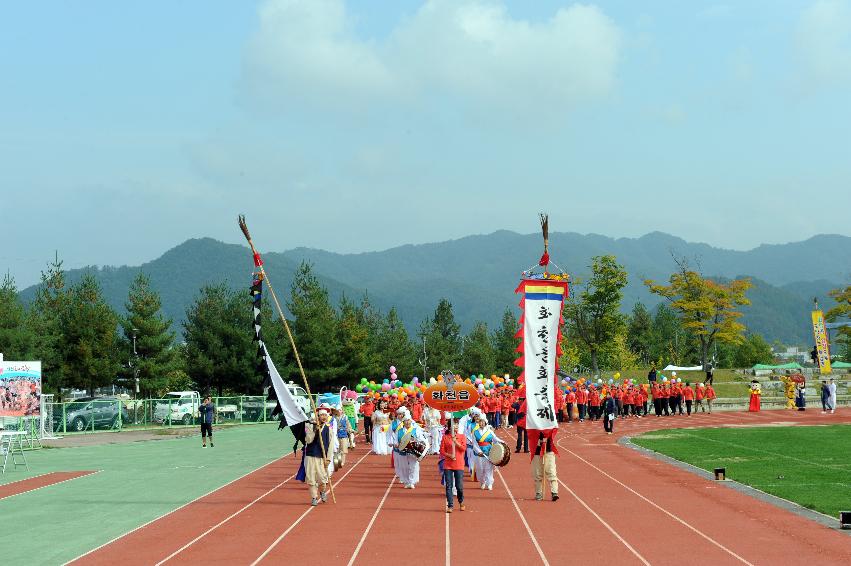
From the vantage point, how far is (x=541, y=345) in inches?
694

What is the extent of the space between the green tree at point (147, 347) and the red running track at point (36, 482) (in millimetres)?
33150

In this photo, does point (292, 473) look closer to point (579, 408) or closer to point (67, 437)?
point (67, 437)

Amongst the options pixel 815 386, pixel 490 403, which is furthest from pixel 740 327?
pixel 490 403

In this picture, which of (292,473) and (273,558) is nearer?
(273,558)

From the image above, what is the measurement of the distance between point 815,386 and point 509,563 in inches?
2376

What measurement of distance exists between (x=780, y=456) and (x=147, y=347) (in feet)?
140

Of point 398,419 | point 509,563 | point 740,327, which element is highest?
point 740,327

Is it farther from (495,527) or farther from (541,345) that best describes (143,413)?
(495,527)

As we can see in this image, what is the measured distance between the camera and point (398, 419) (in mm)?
24781

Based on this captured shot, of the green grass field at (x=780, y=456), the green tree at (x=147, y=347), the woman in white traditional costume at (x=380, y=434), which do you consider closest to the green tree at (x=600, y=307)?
the green tree at (x=147, y=347)

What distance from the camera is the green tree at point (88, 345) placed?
5506 cm

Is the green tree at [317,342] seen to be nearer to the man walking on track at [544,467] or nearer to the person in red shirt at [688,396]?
the person in red shirt at [688,396]

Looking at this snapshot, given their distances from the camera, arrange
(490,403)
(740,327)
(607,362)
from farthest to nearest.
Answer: (607,362)
(740,327)
(490,403)

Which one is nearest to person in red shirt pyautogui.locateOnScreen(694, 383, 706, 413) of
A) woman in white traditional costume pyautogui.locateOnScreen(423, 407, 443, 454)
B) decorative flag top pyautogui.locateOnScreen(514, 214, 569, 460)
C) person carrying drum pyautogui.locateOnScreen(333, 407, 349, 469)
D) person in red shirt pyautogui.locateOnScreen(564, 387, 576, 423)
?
person in red shirt pyautogui.locateOnScreen(564, 387, 576, 423)
